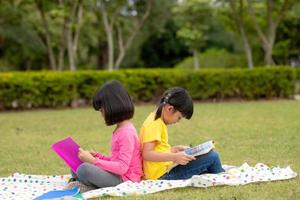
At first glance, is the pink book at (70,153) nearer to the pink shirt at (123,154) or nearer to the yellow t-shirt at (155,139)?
the pink shirt at (123,154)

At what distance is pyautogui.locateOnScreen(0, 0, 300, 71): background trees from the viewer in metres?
18.8

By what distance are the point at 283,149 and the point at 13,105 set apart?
905 centimetres

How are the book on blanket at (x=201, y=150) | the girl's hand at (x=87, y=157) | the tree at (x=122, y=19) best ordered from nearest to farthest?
the girl's hand at (x=87, y=157)
the book on blanket at (x=201, y=150)
the tree at (x=122, y=19)

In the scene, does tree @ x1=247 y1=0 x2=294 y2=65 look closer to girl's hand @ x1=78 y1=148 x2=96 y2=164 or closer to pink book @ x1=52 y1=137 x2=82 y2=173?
pink book @ x1=52 y1=137 x2=82 y2=173

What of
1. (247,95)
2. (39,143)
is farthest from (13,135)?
(247,95)

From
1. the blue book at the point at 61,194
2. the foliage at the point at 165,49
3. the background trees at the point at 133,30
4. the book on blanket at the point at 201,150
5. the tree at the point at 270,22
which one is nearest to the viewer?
the blue book at the point at 61,194

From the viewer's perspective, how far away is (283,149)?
21.6ft

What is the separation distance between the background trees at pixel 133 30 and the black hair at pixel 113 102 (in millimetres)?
13078

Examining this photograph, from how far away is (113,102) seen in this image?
432 centimetres

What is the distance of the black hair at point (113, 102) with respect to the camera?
431cm

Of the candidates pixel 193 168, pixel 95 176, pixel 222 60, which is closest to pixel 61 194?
pixel 95 176

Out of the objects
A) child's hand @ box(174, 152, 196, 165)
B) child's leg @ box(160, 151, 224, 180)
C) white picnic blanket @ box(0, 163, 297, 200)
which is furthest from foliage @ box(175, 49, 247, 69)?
child's hand @ box(174, 152, 196, 165)

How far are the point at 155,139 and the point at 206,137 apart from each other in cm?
388

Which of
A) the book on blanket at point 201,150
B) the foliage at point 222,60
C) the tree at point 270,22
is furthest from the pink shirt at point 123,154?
the foliage at point 222,60
